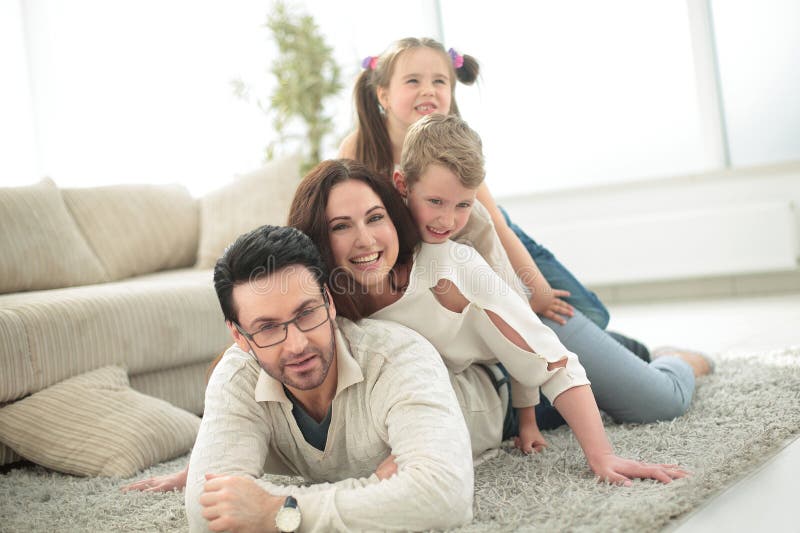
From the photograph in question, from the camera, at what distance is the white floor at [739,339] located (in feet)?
4.81

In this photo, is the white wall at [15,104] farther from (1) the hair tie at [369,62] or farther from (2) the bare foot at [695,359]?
(2) the bare foot at [695,359]

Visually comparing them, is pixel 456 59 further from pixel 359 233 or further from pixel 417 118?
pixel 359 233

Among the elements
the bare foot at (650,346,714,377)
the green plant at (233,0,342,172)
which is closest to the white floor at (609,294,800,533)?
the bare foot at (650,346,714,377)

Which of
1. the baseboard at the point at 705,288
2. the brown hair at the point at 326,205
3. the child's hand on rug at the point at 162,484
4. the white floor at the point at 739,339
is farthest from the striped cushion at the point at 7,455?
the baseboard at the point at 705,288

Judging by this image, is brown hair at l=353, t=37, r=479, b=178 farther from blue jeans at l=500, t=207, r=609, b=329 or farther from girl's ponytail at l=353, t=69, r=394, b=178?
blue jeans at l=500, t=207, r=609, b=329

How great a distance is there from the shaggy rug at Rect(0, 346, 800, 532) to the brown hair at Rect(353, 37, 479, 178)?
95cm

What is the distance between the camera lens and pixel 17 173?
5.90 meters

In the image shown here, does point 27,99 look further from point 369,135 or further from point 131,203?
point 369,135

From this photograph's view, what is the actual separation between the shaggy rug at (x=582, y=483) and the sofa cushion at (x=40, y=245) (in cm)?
84

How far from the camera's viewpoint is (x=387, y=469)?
152 centimetres

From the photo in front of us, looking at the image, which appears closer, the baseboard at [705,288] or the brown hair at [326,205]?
the brown hair at [326,205]

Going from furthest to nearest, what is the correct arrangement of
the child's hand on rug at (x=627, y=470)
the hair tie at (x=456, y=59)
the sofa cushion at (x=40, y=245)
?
the sofa cushion at (x=40, y=245)
the hair tie at (x=456, y=59)
the child's hand on rug at (x=627, y=470)

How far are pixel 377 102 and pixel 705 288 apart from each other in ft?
10.5

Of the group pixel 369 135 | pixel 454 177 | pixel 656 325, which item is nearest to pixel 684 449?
pixel 454 177
